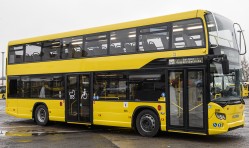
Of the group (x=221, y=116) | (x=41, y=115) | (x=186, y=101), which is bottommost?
(x=41, y=115)

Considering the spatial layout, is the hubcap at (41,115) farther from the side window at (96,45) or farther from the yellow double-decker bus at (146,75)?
the side window at (96,45)

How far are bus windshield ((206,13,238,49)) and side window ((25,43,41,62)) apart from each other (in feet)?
28.1

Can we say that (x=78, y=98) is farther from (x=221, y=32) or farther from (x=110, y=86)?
(x=221, y=32)

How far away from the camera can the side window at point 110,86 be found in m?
13.7

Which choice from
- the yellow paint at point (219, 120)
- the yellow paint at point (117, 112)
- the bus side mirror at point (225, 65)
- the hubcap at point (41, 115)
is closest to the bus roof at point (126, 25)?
the bus side mirror at point (225, 65)

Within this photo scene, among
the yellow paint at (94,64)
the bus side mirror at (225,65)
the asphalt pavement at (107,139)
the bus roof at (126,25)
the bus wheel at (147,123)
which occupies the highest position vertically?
the bus roof at (126,25)

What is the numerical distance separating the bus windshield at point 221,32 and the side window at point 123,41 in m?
2.96

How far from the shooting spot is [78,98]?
15.3m

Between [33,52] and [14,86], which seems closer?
[33,52]

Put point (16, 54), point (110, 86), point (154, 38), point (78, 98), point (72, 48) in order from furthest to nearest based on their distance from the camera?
1. point (16, 54)
2. point (72, 48)
3. point (78, 98)
4. point (110, 86)
5. point (154, 38)

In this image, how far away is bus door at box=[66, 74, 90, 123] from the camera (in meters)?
15.1

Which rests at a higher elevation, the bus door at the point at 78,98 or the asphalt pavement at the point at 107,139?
the bus door at the point at 78,98

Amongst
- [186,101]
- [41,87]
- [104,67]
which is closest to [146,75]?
[186,101]

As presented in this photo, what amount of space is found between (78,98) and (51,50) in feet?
9.21
